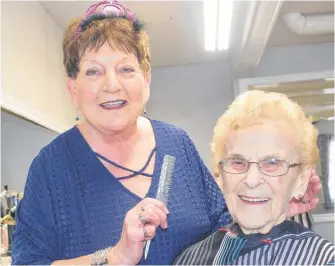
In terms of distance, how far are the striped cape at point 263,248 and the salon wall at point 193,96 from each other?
374cm

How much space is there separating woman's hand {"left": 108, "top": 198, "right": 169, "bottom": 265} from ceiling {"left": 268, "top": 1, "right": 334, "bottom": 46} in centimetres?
312

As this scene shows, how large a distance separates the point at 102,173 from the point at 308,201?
0.53 metres

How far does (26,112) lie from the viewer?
2.58 m

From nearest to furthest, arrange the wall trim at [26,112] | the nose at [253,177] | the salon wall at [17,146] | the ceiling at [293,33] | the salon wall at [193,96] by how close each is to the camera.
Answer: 1. the nose at [253,177]
2. the wall trim at [26,112]
3. the salon wall at [17,146]
4. the ceiling at [293,33]
5. the salon wall at [193,96]

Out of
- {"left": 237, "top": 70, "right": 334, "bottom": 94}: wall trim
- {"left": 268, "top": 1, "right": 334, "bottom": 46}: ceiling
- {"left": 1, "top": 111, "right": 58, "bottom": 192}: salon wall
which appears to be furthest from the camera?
{"left": 237, "top": 70, "right": 334, "bottom": 94}: wall trim

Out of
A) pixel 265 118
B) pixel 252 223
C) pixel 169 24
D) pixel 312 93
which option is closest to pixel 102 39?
pixel 265 118

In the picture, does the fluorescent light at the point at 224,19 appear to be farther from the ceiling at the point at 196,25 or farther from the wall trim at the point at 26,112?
the wall trim at the point at 26,112

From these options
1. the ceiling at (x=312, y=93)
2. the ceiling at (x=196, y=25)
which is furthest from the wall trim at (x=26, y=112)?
the ceiling at (x=312, y=93)

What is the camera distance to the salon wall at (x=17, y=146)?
2.87 metres

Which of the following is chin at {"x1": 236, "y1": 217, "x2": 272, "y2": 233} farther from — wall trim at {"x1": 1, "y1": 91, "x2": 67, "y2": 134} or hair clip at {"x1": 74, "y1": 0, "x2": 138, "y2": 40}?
wall trim at {"x1": 1, "y1": 91, "x2": 67, "y2": 134}

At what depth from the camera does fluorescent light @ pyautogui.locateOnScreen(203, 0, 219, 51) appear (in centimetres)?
268

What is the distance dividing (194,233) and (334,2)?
3.15 metres

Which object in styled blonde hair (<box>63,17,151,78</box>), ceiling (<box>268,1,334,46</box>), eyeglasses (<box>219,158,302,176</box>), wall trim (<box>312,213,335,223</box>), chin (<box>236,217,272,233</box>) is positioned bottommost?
wall trim (<box>312,213,335,223</box>)

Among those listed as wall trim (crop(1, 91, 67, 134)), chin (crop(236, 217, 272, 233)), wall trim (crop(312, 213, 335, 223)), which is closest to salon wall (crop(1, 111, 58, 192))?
wall trim (crop(1, 91, 67, 134))
